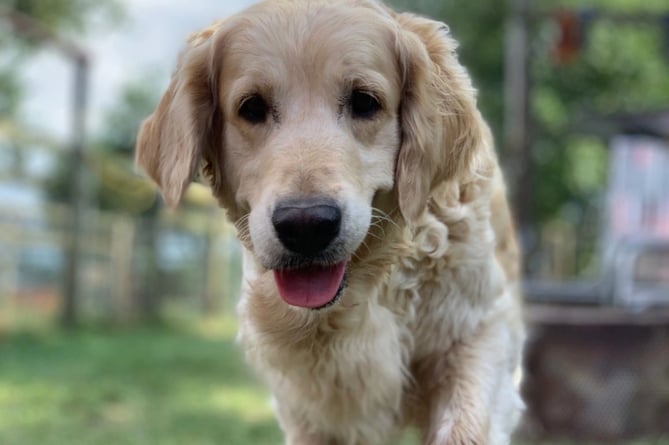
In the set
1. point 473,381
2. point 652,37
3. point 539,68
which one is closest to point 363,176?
point 473,381

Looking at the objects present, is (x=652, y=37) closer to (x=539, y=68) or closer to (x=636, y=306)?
(x=539, y=68)

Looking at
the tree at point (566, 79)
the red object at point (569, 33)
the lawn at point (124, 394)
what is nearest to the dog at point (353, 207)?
the lawn at point (124, 394)

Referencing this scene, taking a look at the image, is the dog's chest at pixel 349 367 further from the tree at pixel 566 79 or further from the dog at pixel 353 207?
the tree at pixel 566 79

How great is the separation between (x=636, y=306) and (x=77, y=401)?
4.68 metres

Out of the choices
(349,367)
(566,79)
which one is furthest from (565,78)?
(349,367)

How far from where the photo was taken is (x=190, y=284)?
1727 centimetres

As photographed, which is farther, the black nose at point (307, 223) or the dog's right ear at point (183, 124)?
the dog's right ear at point (183, 124)

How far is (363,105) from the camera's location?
109 inches

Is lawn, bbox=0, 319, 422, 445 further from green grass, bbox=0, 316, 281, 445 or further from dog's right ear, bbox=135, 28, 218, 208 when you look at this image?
dog's right ear, bbox=135, 28, 218, 208

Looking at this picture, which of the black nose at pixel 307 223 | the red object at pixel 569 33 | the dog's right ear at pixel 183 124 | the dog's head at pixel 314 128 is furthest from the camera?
the red object at pixel 569 33

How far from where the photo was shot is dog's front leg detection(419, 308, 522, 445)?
9.93ft

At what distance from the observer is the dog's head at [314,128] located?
8.30 feet

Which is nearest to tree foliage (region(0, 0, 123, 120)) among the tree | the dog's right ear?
the tree

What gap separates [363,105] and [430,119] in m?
0.23
